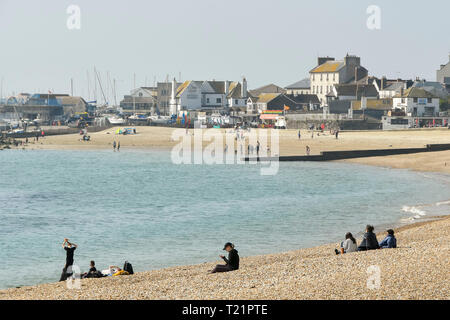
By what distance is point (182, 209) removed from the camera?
38719mm

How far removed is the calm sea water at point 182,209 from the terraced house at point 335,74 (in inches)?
2658

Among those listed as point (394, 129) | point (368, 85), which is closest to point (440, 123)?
point (394, 129)

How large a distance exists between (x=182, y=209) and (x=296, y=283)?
2315 cm

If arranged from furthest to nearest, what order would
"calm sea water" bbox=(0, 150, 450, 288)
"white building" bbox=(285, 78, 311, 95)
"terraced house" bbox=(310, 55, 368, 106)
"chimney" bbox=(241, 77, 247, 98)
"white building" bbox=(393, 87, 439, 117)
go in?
"white building" bbox=(285, 78, 311, 95)
"chimney" bbox=(241, 77, 247, 98)
"terraced house" bbox=(310, 55, 368, 106)
"white building" bbox=(393, 87, 439, 117)
"calm sea water" bbox=(0, 150, 450, 288)

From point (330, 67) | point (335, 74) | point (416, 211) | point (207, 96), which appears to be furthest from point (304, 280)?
point (330, 67)

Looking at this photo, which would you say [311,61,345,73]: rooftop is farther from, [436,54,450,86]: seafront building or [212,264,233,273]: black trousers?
[212,264,233,273]: black trousers

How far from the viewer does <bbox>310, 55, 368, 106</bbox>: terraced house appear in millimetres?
125938

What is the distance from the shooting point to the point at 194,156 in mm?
73375

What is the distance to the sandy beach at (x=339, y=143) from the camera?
5925 cm

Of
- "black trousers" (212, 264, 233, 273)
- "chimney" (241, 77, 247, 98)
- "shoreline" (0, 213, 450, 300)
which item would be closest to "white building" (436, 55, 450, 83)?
"chimney" (241, 77, 247, 98)

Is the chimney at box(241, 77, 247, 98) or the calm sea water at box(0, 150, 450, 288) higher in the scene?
the chimney at box(241, 77, 247, 98)

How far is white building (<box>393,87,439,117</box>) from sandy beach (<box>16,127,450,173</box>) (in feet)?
39.6

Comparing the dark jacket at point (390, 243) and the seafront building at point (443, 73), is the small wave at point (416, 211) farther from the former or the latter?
the seafront building at point (443, 73)

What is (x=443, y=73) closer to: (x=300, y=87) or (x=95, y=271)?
(x=300, y=87)
